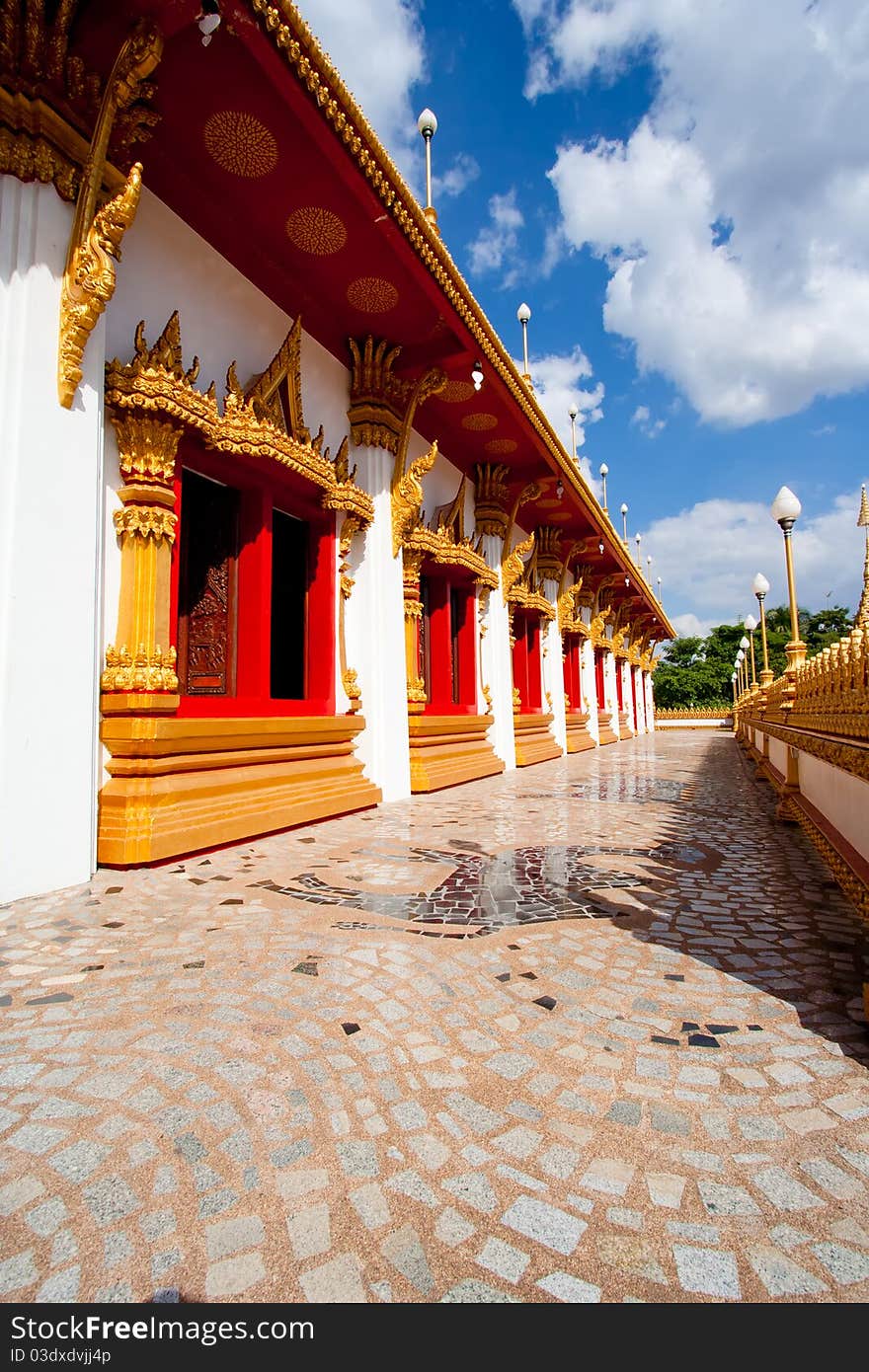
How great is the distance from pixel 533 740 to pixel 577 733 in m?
3.76

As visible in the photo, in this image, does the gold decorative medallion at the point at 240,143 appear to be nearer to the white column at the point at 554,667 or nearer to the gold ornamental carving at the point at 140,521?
the gold ornamental carving at the point at 140,521

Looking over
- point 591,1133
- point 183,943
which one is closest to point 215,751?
point 183,943

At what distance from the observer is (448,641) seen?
9367 mm

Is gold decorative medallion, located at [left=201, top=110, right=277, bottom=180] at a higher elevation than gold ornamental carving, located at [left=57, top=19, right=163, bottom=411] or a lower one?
higher

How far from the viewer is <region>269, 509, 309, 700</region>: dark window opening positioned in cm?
661

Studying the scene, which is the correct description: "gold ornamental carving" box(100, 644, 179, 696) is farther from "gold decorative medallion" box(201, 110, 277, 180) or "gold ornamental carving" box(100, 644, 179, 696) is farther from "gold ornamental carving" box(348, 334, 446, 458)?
"gold ornamental carving" box(348, 334, 446, 458)

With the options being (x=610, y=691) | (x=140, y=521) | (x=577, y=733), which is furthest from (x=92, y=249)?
(x=610, y=691)

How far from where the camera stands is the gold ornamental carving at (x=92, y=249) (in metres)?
3.47

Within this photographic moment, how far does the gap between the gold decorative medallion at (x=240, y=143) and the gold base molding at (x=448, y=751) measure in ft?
17.0

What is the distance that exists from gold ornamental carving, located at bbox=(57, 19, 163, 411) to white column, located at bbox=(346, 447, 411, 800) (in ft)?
11.1

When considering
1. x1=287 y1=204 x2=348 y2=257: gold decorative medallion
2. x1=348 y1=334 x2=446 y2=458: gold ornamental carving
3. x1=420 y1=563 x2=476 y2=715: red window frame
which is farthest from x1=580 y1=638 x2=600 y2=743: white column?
x1=287 y1=204 x2=348 y2=257: gold decorative medallion

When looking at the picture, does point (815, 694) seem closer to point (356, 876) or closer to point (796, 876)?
point (796, 876)

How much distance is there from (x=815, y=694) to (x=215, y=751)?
14.9ft

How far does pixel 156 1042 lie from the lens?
72.3 inches
